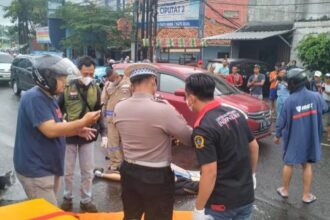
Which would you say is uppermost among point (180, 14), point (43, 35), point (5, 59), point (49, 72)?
point (180, 14)

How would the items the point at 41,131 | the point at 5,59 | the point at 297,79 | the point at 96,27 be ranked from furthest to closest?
the point at 96,27
the point at 5,59
the point at 297,79
the point at 41,131

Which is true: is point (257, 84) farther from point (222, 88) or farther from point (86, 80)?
point (86, 80)

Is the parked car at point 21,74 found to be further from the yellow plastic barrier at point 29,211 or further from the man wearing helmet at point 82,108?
the yellow plastic barrier at point 29,211

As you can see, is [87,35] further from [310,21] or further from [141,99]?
[141,99]

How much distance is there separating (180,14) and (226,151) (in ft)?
81.1

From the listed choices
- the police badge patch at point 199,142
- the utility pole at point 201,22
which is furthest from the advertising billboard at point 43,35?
the police badge patch at point 199,142

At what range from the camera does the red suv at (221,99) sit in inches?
321

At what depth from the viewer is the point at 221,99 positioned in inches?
325

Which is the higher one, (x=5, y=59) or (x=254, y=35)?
(x=254, y=35)

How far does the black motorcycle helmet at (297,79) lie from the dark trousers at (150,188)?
2.74m

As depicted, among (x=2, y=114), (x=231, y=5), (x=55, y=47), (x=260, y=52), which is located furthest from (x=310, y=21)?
(x=55, y=47)

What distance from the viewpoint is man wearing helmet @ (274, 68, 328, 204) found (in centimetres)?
494

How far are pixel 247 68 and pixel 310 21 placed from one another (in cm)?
424

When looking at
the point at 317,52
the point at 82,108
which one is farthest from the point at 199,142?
the point at 317,52
